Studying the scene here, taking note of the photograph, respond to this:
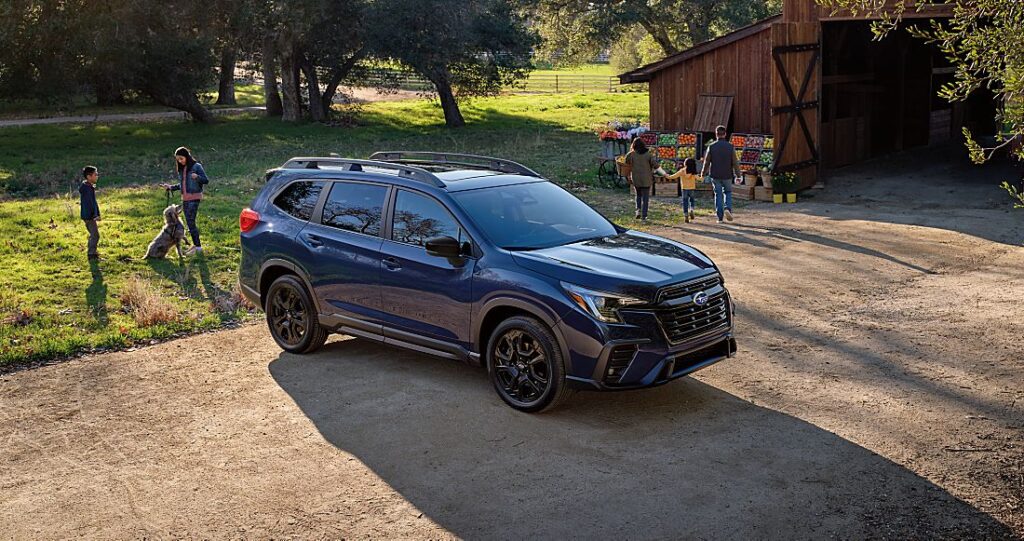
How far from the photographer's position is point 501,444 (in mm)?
7473

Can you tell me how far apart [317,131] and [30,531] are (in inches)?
1324

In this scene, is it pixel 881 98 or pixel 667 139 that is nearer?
pixel 667 139

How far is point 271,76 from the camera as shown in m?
42.5

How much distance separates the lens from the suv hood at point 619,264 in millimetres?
7703

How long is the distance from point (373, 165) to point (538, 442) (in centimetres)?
346

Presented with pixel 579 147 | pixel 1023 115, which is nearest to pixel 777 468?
pixel 1023 115

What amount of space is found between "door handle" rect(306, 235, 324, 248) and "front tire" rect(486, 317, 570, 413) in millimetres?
2209

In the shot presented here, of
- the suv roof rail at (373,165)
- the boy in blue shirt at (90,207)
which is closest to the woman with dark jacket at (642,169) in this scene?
the suv roof rail at (373,165)

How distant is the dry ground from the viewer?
20.7ft

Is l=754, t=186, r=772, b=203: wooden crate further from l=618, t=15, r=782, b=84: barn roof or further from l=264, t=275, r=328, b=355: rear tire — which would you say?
l=264, t=275, r=328, b=355: rear tire

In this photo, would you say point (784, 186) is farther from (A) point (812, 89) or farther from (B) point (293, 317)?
(B) point (293, 317)

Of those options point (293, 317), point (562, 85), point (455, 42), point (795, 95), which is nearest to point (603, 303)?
point (293, 317)

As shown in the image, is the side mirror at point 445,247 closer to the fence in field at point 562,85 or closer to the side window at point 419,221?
the side window at point 419,221

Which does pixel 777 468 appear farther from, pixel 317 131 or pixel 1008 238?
pixel 317 131
